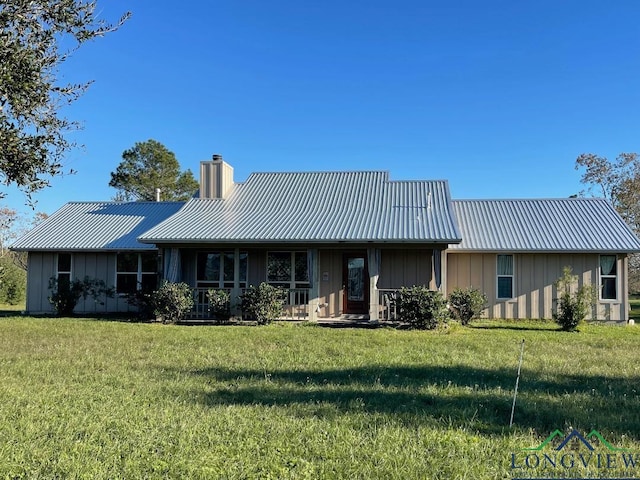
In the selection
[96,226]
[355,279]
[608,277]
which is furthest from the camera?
[96,226]

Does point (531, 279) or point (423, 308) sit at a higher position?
point (531, 279)

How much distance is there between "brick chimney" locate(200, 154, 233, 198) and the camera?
1914 centimetres

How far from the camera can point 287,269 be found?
16766 mm

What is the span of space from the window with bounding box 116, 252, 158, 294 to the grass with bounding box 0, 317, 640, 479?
729cm

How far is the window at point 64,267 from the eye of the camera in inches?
725

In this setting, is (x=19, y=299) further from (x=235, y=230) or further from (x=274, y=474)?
(x=274, y=474)

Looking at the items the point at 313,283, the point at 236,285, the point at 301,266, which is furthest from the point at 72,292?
the point at 313,283

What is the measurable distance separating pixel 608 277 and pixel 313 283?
963 cm

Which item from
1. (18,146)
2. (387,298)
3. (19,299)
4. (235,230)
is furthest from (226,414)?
(19,299)

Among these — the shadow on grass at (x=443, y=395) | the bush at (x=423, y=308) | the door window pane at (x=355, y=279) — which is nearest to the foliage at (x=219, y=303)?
the door window pane at (x=355, y=279)

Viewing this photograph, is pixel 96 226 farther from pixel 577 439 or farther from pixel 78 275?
pixel 577 439

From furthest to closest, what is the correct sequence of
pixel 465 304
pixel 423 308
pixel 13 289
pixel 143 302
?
pixel 13 289
pixel 143 302
pixel 465 304
pixel 423 308

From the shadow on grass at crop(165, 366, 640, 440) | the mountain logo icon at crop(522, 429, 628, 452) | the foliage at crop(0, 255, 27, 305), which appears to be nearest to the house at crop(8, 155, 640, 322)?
the shadow on grass at crop(165, 366, 640, 440)

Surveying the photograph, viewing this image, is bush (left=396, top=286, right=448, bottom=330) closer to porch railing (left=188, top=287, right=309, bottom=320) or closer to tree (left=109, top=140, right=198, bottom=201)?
porch railing (left=188, top=287, right=309, bottom=320)
